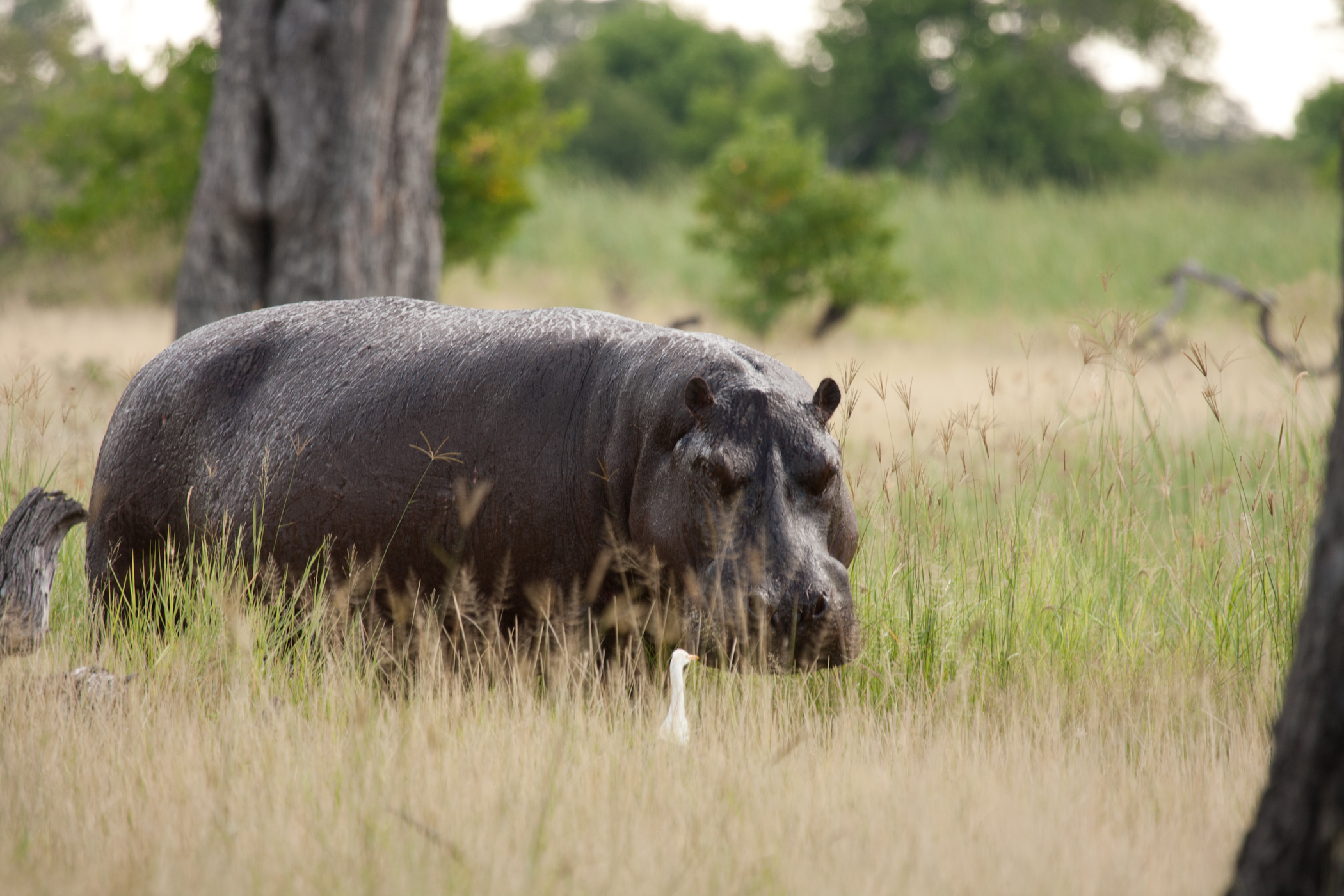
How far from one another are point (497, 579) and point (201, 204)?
533 centimetres

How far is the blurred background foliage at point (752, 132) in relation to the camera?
16031 millimetres

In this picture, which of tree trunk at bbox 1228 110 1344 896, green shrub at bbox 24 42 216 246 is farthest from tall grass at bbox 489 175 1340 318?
tree trunk at bbox 1228 110 1344 896

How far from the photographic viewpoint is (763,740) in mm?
2775

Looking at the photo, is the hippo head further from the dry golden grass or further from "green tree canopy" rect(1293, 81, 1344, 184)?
"green tree canopy" rect(1293, 81, 1344, 184)

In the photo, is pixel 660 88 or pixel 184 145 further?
pixel 660 88

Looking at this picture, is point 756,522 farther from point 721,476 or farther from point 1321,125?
point 1321,125

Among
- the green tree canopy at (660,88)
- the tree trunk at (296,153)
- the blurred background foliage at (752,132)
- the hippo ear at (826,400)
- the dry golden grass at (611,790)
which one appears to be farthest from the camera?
the green tree canopy at (660,88)

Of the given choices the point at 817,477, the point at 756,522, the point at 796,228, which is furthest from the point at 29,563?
the point at 796,228

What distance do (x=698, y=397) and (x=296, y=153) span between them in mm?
5316

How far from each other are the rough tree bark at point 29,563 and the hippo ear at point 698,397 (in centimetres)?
190

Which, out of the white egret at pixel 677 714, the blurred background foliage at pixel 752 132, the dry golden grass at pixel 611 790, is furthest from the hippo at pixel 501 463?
the blurred background foliage at pixel 752 132

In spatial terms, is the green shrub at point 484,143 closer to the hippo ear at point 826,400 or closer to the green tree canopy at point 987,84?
the hippo ear at point 826,400

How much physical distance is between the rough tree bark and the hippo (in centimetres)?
22

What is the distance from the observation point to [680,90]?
145 feet
